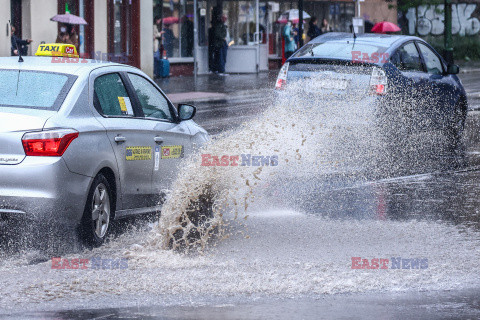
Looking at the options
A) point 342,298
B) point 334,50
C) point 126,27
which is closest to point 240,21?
point 126,27

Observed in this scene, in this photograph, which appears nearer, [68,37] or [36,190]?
[36,190]

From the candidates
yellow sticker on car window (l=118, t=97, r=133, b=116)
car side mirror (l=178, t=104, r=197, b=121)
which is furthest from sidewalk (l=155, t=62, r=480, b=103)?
yellow sticker on car window (l=118, t=97, r=133, b=116)

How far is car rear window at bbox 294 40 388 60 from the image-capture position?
13375mm

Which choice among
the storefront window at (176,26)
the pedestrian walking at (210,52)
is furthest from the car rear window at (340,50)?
the pedestrian walking at (210,52)

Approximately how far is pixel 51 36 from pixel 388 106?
1626 cm

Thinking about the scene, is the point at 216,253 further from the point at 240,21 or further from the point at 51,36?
the point at 240,21

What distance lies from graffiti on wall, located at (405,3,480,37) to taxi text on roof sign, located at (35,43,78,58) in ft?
134

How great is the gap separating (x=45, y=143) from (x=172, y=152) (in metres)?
1.89

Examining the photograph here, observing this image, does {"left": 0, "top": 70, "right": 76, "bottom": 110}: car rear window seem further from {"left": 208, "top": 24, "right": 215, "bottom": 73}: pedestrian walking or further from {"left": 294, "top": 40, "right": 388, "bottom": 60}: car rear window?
{"left": 208, "top": 24, "right": 215, "bottom": 73}: pedestrian walking

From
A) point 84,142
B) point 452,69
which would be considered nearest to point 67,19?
point 452,69

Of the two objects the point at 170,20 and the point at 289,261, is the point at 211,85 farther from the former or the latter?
the point at 289,261

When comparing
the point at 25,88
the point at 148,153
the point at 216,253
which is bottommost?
the point at 216,253

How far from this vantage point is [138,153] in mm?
8164

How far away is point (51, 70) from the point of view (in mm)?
7738
